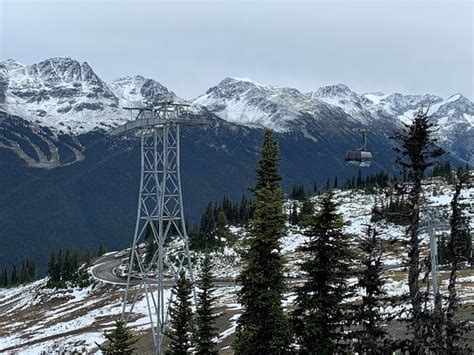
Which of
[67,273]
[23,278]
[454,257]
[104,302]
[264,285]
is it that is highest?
[454,257]

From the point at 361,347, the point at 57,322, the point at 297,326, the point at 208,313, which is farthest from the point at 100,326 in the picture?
the point at 361,347

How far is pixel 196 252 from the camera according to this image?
110812 mm

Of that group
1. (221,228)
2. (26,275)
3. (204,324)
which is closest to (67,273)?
(221,228)

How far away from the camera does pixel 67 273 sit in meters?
121

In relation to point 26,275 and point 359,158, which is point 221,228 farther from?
point 359,158

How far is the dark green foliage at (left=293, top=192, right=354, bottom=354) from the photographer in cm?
2452

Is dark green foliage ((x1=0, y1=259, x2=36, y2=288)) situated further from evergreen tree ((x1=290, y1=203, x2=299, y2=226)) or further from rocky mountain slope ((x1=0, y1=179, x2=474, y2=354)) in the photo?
evergreen tree ((x1=290, y1=203, x2=299, y2=226))

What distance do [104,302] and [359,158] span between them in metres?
57.5

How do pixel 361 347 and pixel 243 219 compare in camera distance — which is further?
pixel 243 219

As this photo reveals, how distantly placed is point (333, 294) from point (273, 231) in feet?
12.4

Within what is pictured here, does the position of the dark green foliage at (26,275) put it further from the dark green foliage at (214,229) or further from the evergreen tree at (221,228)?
the evergreen tree at (221,228)

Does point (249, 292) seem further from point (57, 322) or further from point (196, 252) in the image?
point (196, 252)

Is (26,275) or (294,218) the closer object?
(294,218)

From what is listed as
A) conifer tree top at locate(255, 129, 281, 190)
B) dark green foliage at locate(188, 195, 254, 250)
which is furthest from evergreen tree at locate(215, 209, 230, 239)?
conifer tree top at locate(255, 129, 281, 190)
